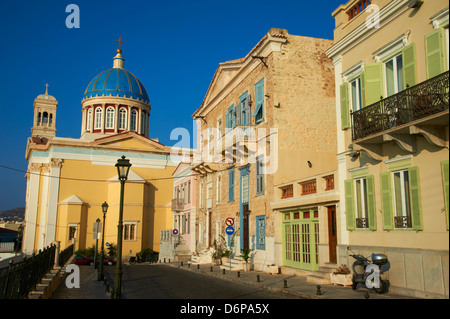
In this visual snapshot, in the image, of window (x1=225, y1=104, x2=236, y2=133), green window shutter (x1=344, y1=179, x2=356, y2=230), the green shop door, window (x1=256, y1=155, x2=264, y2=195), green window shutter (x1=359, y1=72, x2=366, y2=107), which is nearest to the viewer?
green window shutter (x1=359, y1=72, x2=366, y2=107)

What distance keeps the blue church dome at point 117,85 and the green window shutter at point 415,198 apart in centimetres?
4666

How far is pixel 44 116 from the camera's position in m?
64.2

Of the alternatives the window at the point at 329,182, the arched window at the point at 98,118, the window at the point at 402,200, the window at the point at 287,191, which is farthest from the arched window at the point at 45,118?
the window at the point at 402,200

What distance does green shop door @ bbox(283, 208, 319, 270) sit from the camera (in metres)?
17.8

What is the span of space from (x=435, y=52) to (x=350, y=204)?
575 centimetres

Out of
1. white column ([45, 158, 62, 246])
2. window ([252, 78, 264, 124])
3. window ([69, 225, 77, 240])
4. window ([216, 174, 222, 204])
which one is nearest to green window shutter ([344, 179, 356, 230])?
window ([252, 78, 264, 124])

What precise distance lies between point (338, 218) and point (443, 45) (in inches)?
276

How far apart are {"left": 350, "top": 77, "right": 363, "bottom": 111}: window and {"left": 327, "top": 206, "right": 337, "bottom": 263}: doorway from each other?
394 centimetres

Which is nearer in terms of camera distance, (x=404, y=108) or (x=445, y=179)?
(x=445, y=179)

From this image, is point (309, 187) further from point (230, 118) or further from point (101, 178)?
point (101, 178)

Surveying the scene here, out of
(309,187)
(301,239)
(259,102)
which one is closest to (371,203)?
(309,187)

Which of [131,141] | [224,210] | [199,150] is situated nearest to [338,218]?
[224,210]

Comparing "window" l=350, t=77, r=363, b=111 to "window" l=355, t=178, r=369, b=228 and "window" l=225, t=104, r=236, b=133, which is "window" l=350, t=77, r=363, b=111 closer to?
"window" l=355, t=178, r=369, b=228
